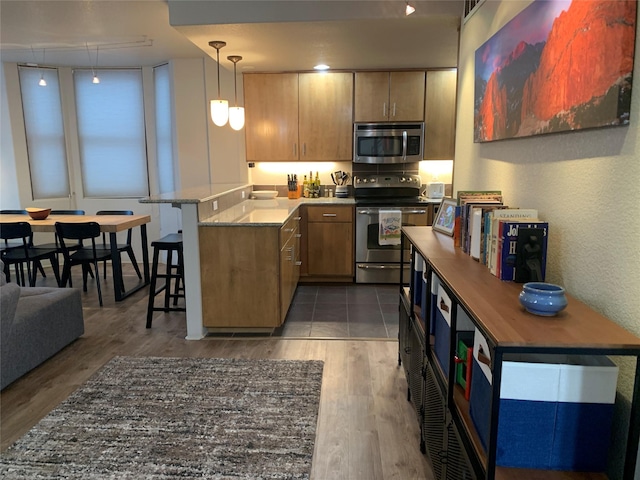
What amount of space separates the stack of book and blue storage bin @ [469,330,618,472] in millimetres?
424

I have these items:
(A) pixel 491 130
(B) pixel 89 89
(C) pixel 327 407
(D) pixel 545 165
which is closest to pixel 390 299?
(C) pixel 327 407

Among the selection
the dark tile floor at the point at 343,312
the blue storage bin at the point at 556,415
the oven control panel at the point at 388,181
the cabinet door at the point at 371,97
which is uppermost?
the cabinet door at the point at 371,97

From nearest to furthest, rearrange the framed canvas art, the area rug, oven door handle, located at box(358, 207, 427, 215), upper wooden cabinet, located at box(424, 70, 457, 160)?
the area rug → the framed canvas art → oven door handle, located at box(358, 207, 427, 215) → upper wooden cabinet, located at box(424, 70, 457, 160)

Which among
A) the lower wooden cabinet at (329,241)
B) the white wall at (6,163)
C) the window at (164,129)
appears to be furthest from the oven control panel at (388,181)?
the white wall at (6,163)

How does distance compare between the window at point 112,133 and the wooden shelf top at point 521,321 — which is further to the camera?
the window at point 112,133

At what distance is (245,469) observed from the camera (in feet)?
6.59

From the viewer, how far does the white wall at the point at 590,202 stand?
1237mm

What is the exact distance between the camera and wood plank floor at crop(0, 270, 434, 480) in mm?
2129

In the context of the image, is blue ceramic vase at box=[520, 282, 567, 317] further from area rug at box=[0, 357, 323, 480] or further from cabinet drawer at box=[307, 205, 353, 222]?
cabinet drawer at box=[307, 205, 353, 222]

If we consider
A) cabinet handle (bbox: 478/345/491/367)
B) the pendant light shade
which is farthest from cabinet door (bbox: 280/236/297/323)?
cabinet handle (bbox: 478/345/491/367)

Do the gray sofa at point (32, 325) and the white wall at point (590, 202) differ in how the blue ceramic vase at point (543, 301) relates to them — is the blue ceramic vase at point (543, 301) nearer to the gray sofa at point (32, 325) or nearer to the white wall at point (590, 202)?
the white wall at point (590, 202)

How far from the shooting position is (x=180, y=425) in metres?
2.35

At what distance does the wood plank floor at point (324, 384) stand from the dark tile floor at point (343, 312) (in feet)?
0.54

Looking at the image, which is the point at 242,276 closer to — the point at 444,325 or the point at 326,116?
the point at 444,325
